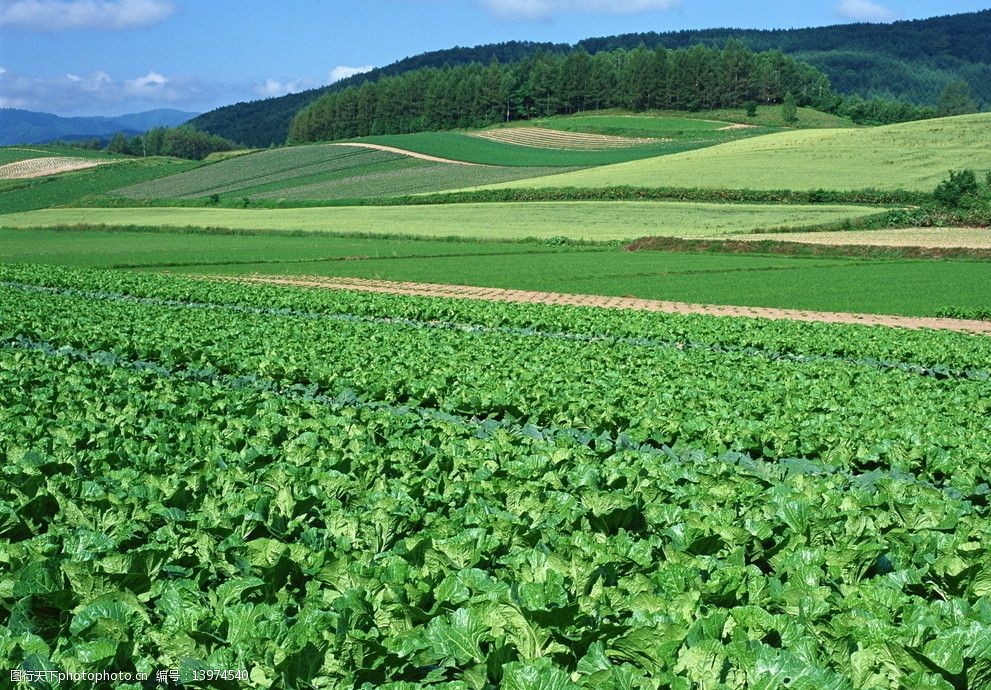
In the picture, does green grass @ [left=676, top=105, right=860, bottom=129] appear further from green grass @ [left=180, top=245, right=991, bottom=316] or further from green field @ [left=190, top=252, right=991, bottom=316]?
green field @ [left=190, top=252, right=991, bottom=316]

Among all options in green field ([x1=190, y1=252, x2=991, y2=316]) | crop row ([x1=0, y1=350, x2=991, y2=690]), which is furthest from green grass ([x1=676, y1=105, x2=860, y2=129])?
crop row ([x1=0, y1=350, x2=991, y2=690])

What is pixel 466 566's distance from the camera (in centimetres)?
605

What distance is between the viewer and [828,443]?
10664 mm

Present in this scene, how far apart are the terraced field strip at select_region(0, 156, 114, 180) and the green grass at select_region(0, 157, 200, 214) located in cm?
275

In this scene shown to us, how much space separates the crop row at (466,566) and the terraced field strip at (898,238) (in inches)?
1643

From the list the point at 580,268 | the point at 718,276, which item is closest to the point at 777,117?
the point at 580,268

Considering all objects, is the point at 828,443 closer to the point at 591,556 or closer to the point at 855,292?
the point at 591,556

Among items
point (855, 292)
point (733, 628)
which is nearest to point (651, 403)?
point (733, 628)

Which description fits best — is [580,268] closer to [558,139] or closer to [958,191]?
[958,191]

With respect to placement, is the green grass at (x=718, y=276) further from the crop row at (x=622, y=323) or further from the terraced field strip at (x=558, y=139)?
the terraced field strip at (x=558, y=139)

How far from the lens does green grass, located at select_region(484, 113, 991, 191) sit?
7212 centimetres

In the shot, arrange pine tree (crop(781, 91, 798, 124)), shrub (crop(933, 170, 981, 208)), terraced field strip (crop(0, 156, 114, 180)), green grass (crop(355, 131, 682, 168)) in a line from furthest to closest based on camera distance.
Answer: pine tree (crop(781, 91, 798, 124))
terraced field strip (crop(0, 156, 114, 180))
green grass (crop(355, 131, 682, 168))
shrub (crop(933, 170, 981, 208))

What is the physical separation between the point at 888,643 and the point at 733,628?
0.72 m

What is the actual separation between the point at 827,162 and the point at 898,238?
32.5m
